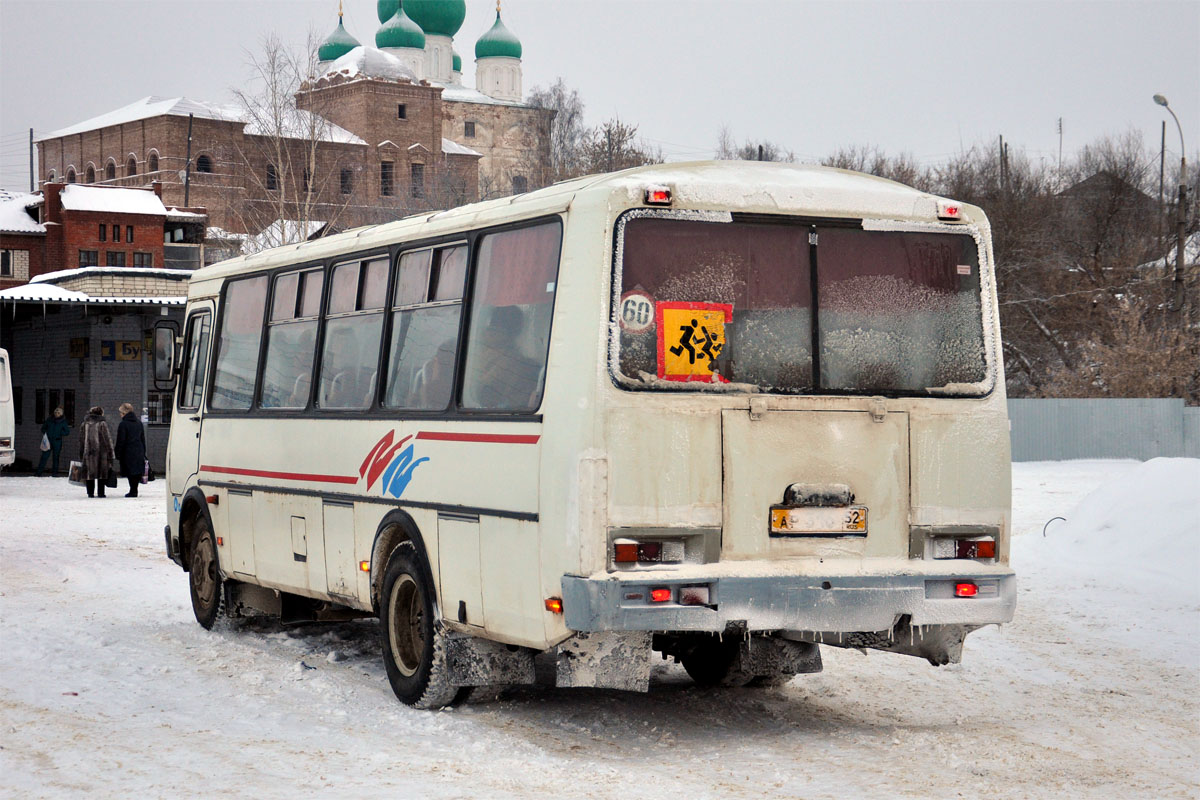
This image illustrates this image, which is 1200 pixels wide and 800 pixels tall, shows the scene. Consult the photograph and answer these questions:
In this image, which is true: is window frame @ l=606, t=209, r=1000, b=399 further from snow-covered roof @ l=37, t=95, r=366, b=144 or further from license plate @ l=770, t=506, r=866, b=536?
snow-covered roof @ l=37, t=95, r=366, b=144

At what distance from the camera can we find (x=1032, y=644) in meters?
12.1

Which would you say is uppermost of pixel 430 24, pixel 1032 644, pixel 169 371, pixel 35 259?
pixel 430 24

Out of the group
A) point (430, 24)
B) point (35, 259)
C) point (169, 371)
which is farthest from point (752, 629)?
point (430, 24)

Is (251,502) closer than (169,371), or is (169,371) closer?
(251,502)

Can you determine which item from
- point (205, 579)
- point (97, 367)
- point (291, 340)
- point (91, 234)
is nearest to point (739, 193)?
point (291, 340)

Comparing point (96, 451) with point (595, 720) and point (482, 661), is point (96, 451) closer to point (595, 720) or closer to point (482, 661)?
point (482, 661)

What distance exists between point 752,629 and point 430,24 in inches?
4374

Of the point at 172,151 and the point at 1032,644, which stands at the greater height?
the point at 172,151

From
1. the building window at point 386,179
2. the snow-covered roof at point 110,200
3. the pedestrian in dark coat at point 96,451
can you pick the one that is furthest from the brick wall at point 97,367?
the building window at point 386,179

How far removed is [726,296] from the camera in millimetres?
8070

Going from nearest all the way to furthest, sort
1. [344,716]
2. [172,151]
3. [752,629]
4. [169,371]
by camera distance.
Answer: [752,629], [344,716], [169,371], [172,151]

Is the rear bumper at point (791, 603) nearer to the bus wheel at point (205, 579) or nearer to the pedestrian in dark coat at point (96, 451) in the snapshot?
the bus wheel at point (205, 579)

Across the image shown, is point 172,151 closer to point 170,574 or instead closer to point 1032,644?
point 170,574

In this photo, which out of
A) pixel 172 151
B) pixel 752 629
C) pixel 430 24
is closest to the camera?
pixel 752 629
